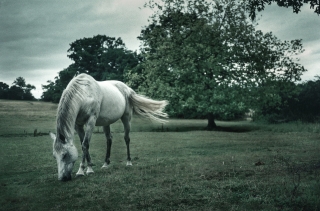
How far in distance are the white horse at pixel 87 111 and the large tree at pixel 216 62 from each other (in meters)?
13.0

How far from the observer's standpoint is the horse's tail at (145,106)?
A: 399 inches

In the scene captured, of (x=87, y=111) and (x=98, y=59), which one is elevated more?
(x=98, y=59)

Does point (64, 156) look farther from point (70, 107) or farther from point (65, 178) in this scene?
point (70, 107)

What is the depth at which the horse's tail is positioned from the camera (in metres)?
10.1

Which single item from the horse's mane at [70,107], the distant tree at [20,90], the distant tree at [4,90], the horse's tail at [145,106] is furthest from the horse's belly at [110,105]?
the distant tree at [20,90]

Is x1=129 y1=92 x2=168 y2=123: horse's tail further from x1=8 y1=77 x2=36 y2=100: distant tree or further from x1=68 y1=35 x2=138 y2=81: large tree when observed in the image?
x1=68 y1=35 x2=138 y2=81: large tree

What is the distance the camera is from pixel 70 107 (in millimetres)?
6883

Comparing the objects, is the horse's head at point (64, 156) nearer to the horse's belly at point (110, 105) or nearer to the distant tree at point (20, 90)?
the horse's belly at point (110, 105)

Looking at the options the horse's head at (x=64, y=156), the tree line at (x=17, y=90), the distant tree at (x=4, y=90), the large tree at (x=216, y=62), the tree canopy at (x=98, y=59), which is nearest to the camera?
the horse's head at (x=64, y=156)

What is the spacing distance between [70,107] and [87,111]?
0.72 meters

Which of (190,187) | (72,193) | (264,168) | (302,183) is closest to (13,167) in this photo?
(72,193)

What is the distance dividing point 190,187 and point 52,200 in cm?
238

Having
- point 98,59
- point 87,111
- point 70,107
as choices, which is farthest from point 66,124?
Answer: point 98,59

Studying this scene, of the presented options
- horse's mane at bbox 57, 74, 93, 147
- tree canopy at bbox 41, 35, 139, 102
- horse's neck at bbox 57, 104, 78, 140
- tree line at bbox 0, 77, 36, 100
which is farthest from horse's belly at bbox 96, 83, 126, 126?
tree canopy at bbox 41, 35, 139, 102
